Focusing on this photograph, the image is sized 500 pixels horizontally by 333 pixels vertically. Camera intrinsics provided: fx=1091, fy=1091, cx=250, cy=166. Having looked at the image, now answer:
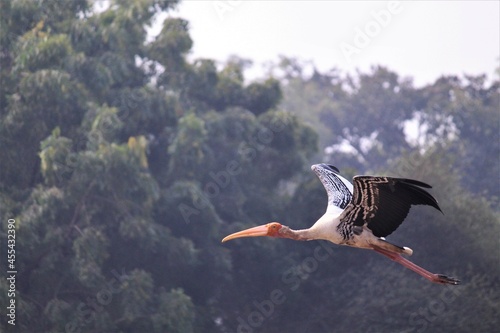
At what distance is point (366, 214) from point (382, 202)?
1.48 feet

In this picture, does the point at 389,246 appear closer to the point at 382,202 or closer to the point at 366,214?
the point at 366,214

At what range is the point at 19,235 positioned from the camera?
23.1 metres

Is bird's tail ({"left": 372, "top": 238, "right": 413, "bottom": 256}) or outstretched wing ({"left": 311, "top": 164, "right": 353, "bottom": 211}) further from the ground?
outstretched wing ({"left": 311, "top": 164, "right": 353, "bottom": 211})

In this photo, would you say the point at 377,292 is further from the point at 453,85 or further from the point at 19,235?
the point at 453,85

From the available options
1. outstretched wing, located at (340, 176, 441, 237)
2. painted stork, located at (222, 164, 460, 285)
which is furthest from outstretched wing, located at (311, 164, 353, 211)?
outstretched wing, located at (340, 176, 441, 237)

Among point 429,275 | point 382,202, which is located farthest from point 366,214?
point 429,275

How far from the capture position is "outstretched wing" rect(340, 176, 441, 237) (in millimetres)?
11906

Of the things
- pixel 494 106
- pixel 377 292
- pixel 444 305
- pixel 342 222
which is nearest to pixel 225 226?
pixel 377 292

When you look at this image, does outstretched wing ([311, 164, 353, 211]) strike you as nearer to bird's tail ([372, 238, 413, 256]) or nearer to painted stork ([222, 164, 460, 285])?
painted stork ([222, 164, 460, 285])

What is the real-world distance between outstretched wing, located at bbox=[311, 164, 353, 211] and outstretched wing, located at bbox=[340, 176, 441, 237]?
63 centimetres

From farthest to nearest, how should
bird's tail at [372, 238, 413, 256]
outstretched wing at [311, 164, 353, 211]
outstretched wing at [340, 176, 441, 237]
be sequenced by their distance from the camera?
outstretched wing at [311, 164, 353, 211], bird's tail at [372, 238, 413, 256], outstretched wing at [340, 176, 441, 237]

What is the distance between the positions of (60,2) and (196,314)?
924 cm

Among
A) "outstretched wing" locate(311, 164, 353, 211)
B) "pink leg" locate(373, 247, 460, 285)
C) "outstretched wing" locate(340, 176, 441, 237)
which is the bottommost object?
"pink leg" locate(373, 247, 460, 285)

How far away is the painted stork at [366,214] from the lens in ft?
39.8
